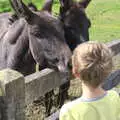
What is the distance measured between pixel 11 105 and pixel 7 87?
0.18m

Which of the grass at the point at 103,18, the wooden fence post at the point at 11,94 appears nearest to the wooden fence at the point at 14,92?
the wooden fence post at the point at 11,94

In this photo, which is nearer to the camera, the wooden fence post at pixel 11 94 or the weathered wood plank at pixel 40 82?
the wooden fence post at pixel 11 94

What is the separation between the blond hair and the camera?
292cm

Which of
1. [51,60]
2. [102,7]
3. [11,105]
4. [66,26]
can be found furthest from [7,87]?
[102,7]

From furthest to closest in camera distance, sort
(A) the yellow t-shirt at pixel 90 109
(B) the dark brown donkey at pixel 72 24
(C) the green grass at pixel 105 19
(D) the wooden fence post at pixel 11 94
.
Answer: (C) the green grass at pixel 105 19 → (B) the dark brown donkey at pixel 72 24 → (D) the wooden fence post at pixel 11 94 → (A) the yellow t-shirt at pixel 90 109

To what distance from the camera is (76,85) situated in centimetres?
690

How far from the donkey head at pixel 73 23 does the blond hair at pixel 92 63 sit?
2859 millimetres

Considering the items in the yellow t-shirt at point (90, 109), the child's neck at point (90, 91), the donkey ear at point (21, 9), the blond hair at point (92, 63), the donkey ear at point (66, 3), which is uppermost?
the blond hair at point (92, 63)

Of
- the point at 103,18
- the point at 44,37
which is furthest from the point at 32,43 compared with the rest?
the point at 103,18

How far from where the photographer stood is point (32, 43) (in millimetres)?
5598

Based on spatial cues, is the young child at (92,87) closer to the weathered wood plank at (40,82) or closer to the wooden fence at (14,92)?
the wooden fence at (14,92)

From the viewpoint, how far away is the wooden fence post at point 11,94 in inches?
141

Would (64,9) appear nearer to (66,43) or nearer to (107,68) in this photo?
(66,43)

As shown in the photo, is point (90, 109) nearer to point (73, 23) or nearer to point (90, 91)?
point (90, 91)
